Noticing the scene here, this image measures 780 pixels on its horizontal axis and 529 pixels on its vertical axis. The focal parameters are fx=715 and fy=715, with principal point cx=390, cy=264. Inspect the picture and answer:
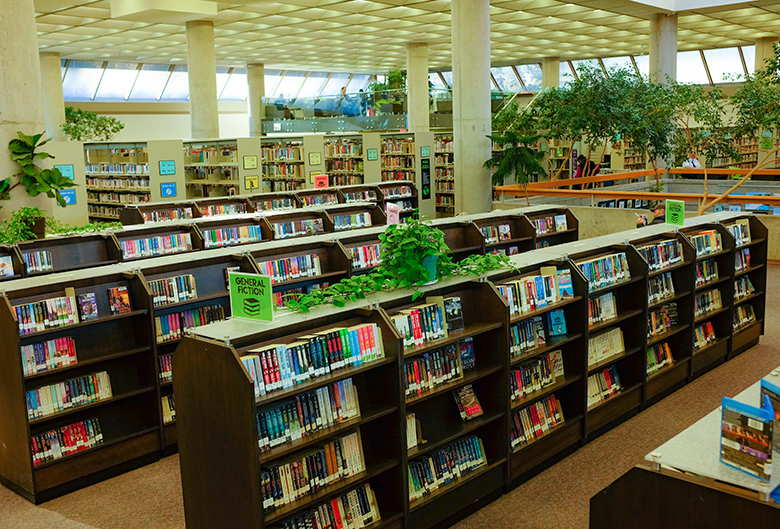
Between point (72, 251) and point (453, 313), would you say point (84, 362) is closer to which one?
point (453, 313)

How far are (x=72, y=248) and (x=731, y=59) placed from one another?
991 inches

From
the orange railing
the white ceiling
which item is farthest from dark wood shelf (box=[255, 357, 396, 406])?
the white ceiling

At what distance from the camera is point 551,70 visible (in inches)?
1080

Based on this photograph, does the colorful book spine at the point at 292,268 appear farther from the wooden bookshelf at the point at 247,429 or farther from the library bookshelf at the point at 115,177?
the library bookshelf at the point at 115,177

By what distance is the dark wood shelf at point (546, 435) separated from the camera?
4.40 metres

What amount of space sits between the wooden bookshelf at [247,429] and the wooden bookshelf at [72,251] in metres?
3.73

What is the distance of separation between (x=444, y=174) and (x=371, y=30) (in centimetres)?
602

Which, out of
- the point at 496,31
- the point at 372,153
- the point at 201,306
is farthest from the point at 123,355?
the point at 496,31

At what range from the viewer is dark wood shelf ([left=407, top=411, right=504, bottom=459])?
3.79m

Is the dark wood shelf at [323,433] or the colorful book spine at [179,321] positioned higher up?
the colorful book spine at [179,321]

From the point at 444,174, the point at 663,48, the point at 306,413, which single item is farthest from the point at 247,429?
the point at 663,48

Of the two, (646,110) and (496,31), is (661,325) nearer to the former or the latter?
(646,110)

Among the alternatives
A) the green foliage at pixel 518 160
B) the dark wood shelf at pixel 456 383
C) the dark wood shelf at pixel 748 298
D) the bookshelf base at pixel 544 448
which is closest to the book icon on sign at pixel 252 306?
the dark wood shelf at pixel 456 383

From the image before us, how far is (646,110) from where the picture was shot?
1278cm
